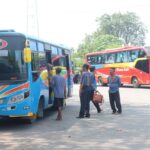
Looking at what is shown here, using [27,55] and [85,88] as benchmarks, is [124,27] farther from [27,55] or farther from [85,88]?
[27,55]

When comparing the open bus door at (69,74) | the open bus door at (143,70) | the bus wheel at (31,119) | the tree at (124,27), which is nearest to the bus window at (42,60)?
the bus wheel at (31,119)

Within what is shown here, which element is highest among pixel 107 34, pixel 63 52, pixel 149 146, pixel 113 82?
pixel 107 34

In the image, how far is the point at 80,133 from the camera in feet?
37.1

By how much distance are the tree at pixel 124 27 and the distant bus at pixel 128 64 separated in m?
50.8

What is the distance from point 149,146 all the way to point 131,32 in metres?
84.5

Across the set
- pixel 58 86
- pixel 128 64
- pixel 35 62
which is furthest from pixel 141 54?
pixel 35 62

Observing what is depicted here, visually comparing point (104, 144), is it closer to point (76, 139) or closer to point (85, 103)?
point (76, 139)

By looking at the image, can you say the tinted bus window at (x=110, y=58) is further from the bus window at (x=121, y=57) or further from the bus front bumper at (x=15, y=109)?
the bus front bumper at (x=15, y=109)

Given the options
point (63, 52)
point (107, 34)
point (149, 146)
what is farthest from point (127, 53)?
point (107, 34)

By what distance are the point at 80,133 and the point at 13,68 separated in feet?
8.25

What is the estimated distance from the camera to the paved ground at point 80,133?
31.2 feet

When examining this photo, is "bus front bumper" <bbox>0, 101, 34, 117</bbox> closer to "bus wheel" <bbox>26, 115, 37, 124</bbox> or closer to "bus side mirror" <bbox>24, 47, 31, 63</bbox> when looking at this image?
"bus wheel" <bbox>26, 115, 37, 124</bbox>

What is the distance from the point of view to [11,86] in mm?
11969

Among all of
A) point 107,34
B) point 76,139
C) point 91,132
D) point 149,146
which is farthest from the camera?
point 107,34
